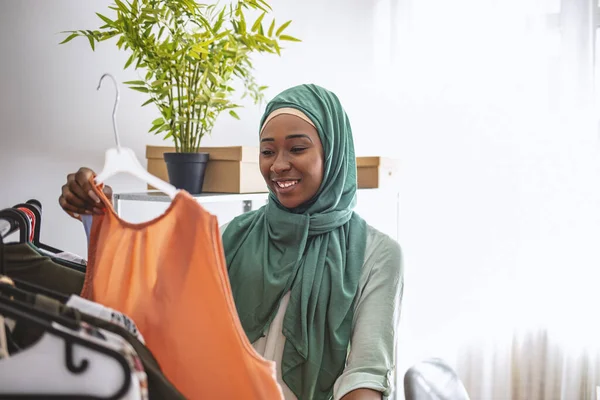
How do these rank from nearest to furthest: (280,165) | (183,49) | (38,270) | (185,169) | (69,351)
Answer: (69,351) < (38,270) < (280,165) < (183,49) < (185,169)

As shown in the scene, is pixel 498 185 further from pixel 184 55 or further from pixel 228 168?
pixel 184 55

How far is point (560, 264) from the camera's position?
2.89 m

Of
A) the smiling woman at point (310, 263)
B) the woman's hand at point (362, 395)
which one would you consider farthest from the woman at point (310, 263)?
the woman's hand at point (362, 395)

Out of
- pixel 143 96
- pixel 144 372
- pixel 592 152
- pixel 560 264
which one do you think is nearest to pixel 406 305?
pixel 560 264

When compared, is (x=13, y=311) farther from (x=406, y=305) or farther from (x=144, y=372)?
(x=406, y=305)

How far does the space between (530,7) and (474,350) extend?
1.66 metres

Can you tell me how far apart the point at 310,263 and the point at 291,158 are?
260 mm

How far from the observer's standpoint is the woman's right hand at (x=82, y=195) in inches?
38.9

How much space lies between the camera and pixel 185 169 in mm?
1766

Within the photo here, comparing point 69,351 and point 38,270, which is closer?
point 69,351

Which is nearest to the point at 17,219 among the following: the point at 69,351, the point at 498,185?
the point at 69,351

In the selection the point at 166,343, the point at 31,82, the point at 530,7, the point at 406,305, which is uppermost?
the point at 530,7

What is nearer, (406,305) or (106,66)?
(106,66)

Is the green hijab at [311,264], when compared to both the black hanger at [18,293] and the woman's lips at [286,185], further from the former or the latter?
the black hanger at [18,293]
